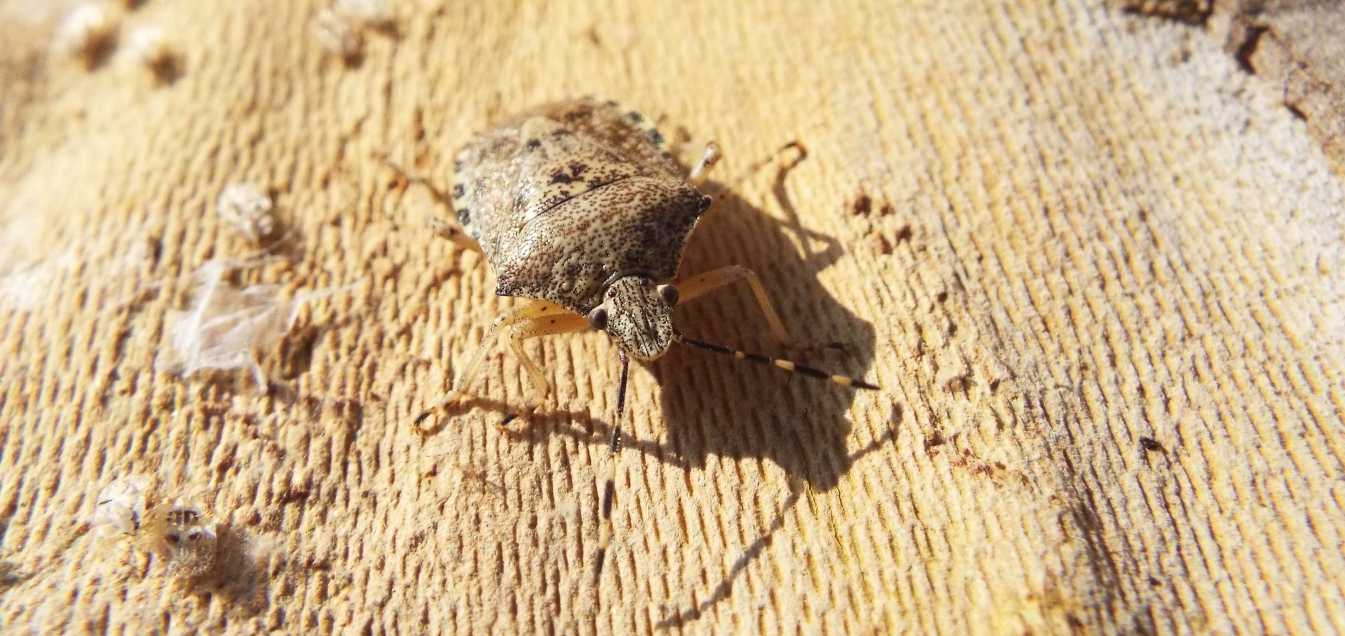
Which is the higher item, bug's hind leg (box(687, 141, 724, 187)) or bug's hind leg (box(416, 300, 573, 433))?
bug's hind leg (box(687, 141, 724, 187))

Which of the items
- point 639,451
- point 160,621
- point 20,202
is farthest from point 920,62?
point 20,202

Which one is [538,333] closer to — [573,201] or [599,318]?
[599,318]

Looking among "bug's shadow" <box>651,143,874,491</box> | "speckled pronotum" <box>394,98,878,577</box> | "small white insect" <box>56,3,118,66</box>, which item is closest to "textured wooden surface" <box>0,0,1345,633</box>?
"bug's shadow" <box>651,143,874,491</box>

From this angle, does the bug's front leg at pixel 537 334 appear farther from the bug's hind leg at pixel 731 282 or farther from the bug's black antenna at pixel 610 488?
the bug's hind leg at pixel 731 282

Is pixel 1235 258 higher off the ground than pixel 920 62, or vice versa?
pixel 920 62

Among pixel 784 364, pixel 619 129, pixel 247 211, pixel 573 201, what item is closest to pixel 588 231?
pixel 573 201

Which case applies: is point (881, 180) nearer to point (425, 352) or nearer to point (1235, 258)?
point (1235, 258)

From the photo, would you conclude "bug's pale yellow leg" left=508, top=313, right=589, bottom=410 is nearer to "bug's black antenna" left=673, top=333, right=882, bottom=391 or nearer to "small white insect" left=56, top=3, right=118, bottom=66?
"bug's black antenna" left=673, top=333, right=882, bottom=391

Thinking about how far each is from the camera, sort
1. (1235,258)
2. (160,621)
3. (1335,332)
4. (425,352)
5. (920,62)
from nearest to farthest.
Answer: (160,621), (1335,332), (1235,258), (425,352), (920,62)
